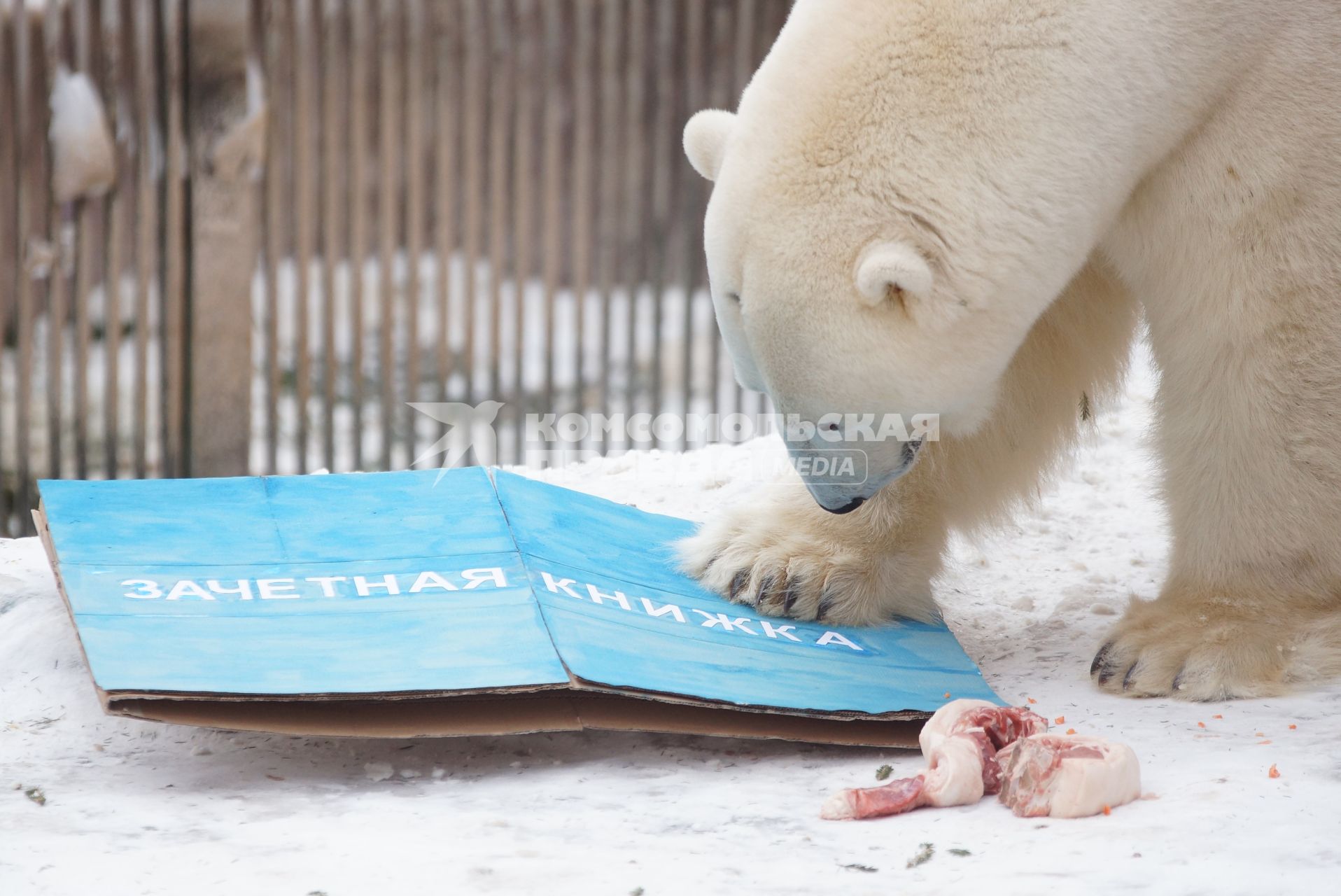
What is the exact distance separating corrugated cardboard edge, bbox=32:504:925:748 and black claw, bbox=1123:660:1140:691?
0.30 meters

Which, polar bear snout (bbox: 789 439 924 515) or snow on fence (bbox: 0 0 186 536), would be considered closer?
polar bear snout (bbox: 789 439 924 515)

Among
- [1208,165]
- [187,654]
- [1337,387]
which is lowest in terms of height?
[187,654]

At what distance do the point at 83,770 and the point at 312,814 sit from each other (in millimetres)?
311

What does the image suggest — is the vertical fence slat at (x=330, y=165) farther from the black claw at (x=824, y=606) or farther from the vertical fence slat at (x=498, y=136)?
the black claw at (x=824, y=606)

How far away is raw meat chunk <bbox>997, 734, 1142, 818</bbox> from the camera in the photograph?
126 cm

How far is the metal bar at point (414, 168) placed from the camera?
12.7 feet

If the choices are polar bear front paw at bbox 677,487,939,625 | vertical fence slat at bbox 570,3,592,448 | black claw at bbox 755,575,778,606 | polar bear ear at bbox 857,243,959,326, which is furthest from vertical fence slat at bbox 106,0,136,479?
polar bear ear at bbox 857,243,959,326

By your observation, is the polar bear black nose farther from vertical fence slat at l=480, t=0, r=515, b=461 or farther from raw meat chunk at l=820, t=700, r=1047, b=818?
vertical fence slat at l=480, t=0, r=515, b=461

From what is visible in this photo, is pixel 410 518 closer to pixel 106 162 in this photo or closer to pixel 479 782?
pixel 479 782

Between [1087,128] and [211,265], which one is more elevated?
[1087,128]

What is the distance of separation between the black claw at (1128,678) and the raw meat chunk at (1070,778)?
0.39 meters

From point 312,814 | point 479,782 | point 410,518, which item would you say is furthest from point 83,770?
point 410,518

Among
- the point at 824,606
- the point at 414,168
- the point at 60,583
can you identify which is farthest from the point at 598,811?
the point at 414,168

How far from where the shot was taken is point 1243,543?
172 centimetres
